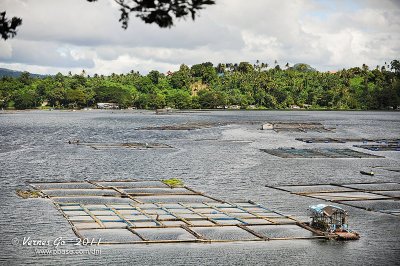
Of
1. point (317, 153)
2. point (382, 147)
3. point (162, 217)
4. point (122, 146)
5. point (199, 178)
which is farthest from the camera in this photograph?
point (382, 147)

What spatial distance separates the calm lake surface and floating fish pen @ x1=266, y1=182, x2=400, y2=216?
246 centimetres

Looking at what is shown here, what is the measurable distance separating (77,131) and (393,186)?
371ft

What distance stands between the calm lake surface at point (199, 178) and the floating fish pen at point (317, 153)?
355 cm

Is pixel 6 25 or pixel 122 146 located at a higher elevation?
pixel 6 25

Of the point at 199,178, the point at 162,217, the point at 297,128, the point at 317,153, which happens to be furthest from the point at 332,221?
the point at 297,128

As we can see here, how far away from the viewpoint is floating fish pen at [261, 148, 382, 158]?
103 m

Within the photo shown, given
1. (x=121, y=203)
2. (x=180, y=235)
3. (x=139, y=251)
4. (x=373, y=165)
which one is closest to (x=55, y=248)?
(x=139, y=251)

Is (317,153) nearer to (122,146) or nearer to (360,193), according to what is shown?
(122,146)

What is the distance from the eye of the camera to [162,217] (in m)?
49.7

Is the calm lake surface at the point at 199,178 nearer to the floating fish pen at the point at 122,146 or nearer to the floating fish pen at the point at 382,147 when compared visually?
the floating fish pen at the point at 122,146

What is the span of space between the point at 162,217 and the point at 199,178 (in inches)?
1043

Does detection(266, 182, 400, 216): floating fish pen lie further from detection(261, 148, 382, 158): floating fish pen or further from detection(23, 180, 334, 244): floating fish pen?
detection(261, 148, 382, 158): floating fish pen

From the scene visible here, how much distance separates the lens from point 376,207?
188 ft

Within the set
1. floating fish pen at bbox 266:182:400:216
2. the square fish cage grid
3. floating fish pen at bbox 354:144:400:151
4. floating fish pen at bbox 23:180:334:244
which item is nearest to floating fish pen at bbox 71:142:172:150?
floating fish pen at bbox 354:144:400:151
